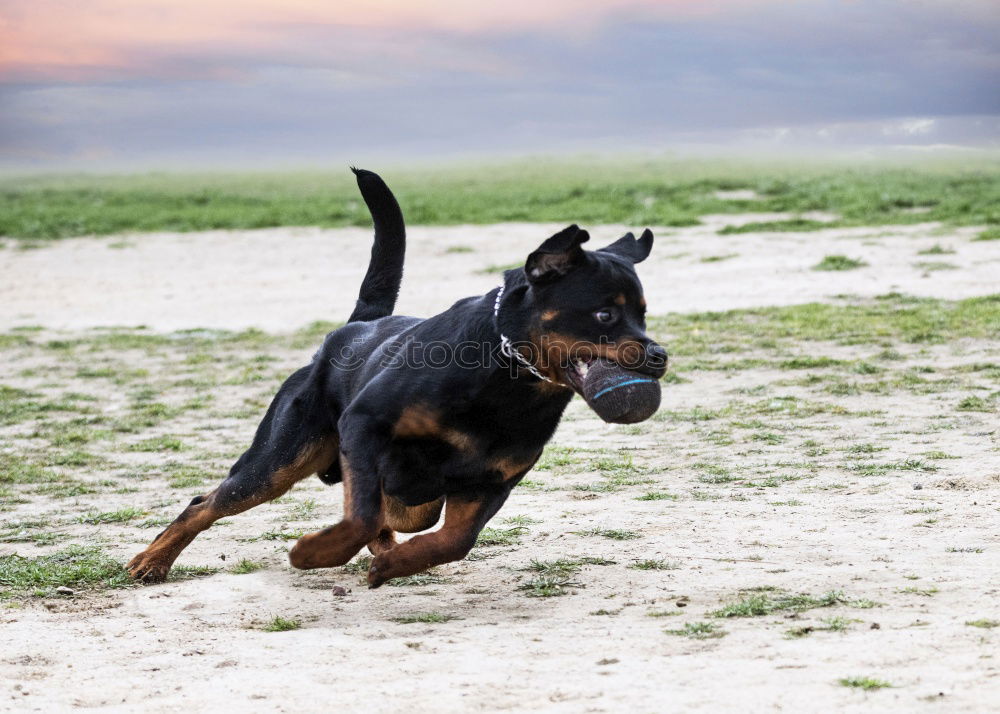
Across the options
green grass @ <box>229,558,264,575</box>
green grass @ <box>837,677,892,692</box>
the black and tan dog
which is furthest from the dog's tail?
green grass @ <box>837,677,892,692</box>

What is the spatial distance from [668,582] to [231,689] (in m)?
1.96

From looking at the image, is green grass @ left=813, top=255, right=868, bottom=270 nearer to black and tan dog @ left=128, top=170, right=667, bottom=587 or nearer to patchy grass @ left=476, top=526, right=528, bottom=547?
patchy grass @ left=476, top=526, right=528, bottom=547

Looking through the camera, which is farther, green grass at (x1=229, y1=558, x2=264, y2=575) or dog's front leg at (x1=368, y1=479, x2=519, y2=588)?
green grass at (x1=229, y1=558, x2=264, y2=575)

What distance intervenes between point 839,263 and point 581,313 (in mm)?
12858

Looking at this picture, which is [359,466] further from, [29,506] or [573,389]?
[29,506]

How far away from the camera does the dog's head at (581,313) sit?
14.9 feet

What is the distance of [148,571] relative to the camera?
568 centimetres

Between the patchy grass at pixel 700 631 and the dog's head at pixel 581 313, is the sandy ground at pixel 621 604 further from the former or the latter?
the dog's head at pixel 581 313

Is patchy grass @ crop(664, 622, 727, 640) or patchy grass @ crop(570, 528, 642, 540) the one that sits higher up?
patchy grass @ crop(664, 622, 727, 640)

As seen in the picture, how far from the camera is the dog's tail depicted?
6.24 meters

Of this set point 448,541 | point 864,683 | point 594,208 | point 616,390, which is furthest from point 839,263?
point 864,683

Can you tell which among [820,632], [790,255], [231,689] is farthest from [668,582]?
[790,255]

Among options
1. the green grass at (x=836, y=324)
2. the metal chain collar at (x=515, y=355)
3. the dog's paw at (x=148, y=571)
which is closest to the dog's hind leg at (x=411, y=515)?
the metal chain collar at (x=515, y=355)

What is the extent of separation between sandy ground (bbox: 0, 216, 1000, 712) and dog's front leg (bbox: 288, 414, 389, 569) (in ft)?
0.96
